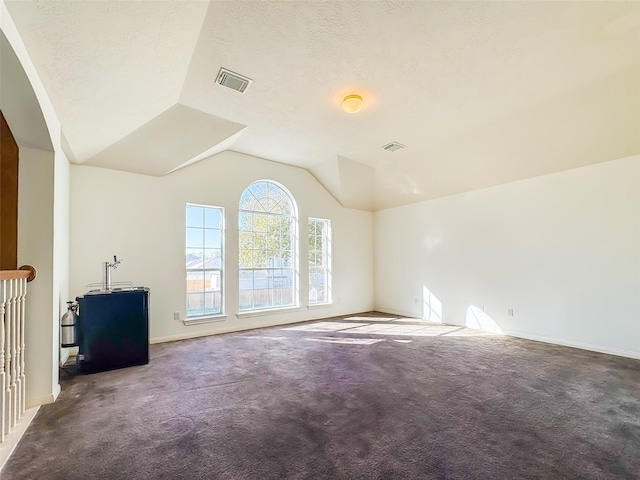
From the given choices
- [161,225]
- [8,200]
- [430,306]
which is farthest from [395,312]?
[8,200]

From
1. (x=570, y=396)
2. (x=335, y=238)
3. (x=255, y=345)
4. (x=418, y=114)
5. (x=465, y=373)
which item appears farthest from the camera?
(x=335, y=238)

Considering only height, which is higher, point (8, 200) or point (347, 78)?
point (347, 78)

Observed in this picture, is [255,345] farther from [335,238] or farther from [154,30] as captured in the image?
[154,30]

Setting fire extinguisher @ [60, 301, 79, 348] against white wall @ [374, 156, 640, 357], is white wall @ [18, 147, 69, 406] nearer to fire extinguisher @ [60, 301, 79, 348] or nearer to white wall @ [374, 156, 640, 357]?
fire extinguisher @ [60, 301, 79, 348]

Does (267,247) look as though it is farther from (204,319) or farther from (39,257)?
(39,257)

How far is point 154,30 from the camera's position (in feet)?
7.07

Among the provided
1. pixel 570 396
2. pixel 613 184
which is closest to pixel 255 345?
pixel 570 396

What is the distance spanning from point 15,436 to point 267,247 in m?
4.08

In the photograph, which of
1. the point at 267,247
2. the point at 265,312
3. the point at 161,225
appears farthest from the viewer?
the point at 267,247

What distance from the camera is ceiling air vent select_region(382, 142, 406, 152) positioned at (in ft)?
15.7

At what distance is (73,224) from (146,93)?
→ 228cm

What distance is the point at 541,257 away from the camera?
466 cm

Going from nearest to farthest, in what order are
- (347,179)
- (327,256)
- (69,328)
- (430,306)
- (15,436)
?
(15,436)
(69,328)
(347,179)
(430,306)
(327,256)

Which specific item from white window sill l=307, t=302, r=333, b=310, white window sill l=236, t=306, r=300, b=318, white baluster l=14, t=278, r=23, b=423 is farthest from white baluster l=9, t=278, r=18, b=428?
white window sill l=307, t=302, r=333, b=310
